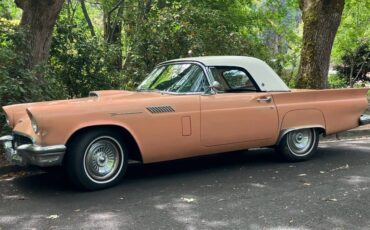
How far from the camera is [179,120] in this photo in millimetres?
6102

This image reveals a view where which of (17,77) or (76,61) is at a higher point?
(76,61)

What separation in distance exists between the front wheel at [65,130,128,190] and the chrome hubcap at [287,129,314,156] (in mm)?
2620

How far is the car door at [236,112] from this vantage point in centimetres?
634

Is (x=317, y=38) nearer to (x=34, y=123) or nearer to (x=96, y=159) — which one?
(x=96, y=159)

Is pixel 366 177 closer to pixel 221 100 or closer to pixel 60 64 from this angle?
Result: pixel 221 100

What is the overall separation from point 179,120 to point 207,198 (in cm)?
116

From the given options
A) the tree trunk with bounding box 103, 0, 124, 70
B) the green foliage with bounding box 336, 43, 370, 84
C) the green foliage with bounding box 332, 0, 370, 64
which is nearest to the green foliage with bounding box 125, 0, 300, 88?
the tree trunk with bounding box 103, 0, 124, 70

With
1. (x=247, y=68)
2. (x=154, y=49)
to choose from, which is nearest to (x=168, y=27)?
(x=154, y=49)

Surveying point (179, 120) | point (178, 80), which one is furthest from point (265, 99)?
point (179, 120)

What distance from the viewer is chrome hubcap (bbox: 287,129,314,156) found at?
23.6 ft

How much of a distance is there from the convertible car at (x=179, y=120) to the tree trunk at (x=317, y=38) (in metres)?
3.33

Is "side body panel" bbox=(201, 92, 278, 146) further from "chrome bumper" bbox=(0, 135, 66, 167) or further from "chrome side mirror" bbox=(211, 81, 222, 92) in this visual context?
"chrome bumper" bbox=(0, 135, 66, 167)

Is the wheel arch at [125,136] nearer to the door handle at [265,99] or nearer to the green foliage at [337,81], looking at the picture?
the door handle at [265,99]

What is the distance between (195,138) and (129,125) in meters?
0.92
